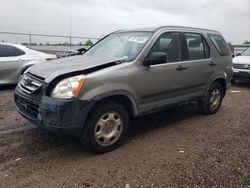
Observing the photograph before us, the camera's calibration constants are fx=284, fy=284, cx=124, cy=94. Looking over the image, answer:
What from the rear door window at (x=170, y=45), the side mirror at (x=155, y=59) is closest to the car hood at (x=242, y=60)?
the rear door window at (x=170, y=45)

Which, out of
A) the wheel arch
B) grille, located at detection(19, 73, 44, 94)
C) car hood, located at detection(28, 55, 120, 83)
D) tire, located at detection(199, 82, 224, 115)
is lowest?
tire, located at detection(199, 82, 224, 115)

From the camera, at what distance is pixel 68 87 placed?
363 centimetres

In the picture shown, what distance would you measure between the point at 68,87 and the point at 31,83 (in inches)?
29.7

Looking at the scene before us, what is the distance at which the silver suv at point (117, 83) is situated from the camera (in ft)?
11.9

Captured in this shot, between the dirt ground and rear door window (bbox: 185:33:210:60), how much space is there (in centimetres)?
132

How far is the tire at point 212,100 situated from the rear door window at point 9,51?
580 centimetres

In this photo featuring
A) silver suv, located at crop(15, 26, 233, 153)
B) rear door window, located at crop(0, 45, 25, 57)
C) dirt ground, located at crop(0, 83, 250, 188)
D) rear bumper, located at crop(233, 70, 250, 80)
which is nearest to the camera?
dirt ground, located at crop(0, 83, 250, 188)

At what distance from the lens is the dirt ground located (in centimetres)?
333

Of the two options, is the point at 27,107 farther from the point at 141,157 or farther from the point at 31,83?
the point at 141,157

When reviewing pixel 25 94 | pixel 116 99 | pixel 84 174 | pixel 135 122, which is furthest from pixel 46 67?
pixel 135 122

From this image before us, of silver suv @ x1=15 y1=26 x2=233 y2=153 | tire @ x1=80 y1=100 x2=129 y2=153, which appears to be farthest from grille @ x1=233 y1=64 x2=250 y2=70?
tire @ x1=80 y1=100 x2=129 y2=153

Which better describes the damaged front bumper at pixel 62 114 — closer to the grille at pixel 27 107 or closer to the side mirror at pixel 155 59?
the grille at pixel 27 107

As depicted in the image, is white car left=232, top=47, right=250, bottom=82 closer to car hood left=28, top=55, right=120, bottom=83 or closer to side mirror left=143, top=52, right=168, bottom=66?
side mirror left=143, top=52, right=168, bottom=66

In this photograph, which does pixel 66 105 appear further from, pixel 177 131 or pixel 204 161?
pixel 177 131
